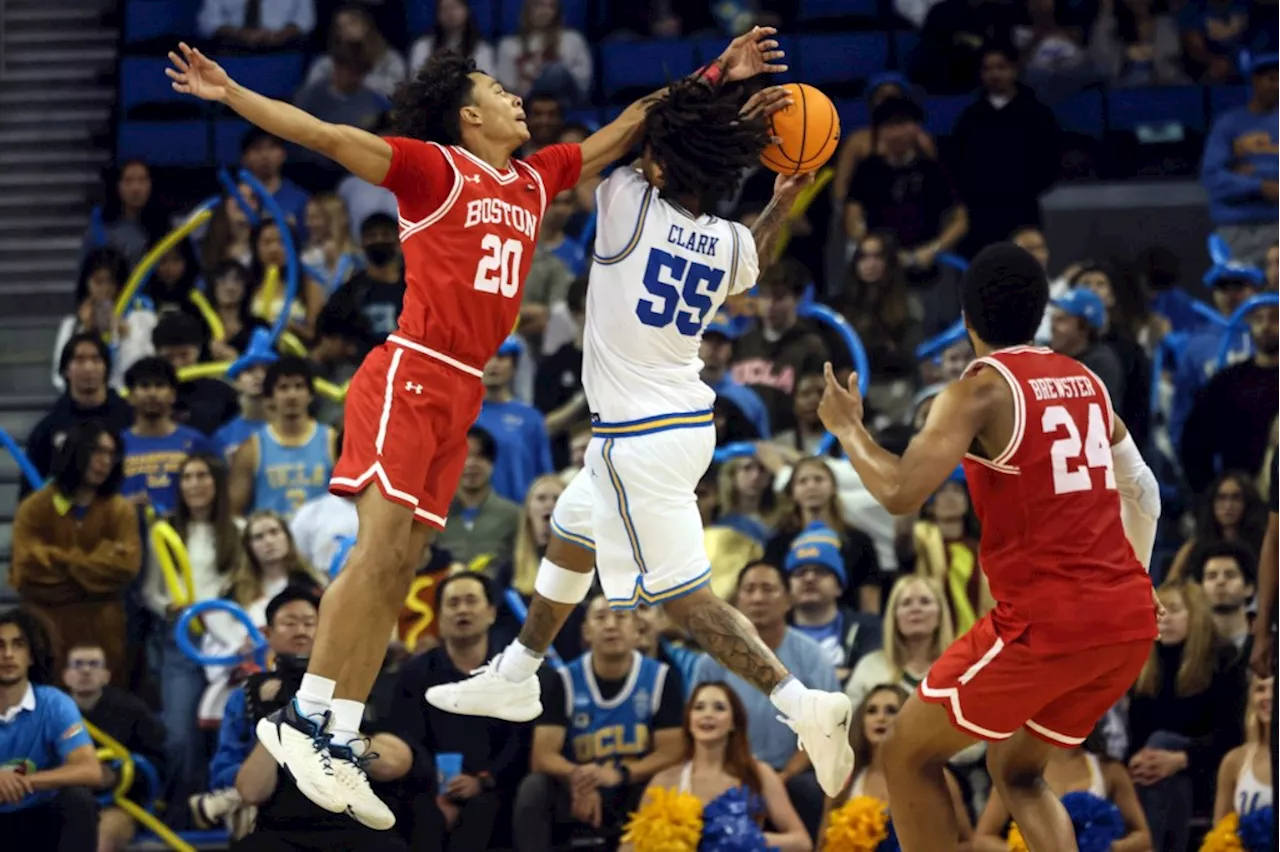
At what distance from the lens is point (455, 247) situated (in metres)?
6.50

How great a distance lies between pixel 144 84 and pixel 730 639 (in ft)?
28.7

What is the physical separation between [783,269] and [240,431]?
2890 mm

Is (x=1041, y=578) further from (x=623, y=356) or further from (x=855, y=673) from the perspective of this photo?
(x=855, y=673)

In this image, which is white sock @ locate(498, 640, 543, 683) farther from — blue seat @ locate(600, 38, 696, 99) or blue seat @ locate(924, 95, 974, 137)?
blue seat @ locate(600, 38, 696, 99)

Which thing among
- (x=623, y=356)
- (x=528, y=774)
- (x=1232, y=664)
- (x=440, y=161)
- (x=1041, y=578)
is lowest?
(x=528, y=774)

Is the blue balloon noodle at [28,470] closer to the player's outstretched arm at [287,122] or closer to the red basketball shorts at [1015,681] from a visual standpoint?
the player's outstretched arm at [287,122]

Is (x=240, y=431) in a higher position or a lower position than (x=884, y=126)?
lower

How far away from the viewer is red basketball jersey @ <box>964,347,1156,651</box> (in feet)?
19.5

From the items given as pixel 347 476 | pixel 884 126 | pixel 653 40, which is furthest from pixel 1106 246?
pixel 347 476

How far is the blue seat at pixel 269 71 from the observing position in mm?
13945

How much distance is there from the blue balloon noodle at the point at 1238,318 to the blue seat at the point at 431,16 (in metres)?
5.48

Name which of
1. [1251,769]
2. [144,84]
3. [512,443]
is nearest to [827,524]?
[512,443]

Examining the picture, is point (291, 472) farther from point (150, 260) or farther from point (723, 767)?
point (723, 767)

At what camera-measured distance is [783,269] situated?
10953mm
